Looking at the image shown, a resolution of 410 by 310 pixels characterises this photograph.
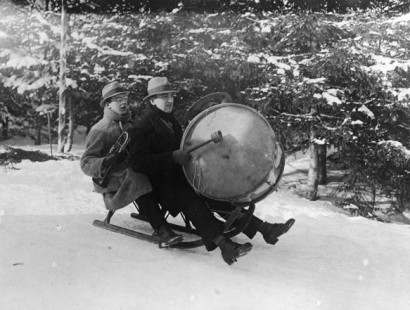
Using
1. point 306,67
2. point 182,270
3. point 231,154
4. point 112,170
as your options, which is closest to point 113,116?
point 112,170

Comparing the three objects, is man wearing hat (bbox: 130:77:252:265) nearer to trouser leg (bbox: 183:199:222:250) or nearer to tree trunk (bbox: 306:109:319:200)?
trouser leg (bbox: 183:199:222:250)

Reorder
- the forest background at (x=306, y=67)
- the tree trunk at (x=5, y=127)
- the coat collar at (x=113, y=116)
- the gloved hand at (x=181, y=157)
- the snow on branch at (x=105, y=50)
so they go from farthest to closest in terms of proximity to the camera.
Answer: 1. the tree trunk at (x=5, y=127)
2. the snow on branch at (x=105, y=50)
3. the forest background at (x=306, y=67)
4. the coat collar at (x=113, y=116)
5. the gloved hand at (x=181, y=157)

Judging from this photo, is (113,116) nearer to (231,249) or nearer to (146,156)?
(146,156)

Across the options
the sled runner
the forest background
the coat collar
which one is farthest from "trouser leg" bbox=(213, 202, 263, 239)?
the forest background

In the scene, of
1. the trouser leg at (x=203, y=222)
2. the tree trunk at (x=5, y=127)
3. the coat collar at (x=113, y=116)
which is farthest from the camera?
the tree trunk at (x=5, y=127)

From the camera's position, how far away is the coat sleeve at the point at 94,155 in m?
3.90

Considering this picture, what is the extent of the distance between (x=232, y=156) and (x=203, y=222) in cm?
55

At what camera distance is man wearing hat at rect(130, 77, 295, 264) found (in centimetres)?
343

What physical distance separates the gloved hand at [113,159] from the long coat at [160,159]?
150mm

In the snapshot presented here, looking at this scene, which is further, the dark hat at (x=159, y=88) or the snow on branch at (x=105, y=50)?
the snow on branch at (x=105, y=50)

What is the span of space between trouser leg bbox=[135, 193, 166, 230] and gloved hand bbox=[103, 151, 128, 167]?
38 centimetres

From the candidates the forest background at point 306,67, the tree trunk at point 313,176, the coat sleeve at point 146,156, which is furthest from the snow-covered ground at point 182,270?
the tree trunk at point 313,176

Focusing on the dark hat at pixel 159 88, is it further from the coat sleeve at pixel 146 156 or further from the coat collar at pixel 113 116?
the coat collar at pixel 113 116

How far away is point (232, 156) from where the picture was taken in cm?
342
